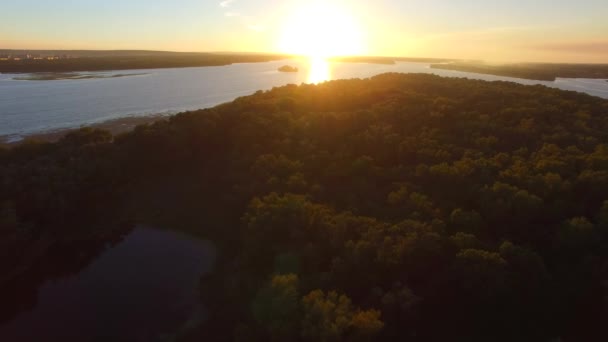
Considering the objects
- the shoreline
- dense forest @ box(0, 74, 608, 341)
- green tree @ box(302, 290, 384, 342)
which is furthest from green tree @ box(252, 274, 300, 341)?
the shoreline

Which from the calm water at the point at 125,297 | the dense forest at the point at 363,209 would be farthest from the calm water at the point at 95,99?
the calm water at the point at 125,297

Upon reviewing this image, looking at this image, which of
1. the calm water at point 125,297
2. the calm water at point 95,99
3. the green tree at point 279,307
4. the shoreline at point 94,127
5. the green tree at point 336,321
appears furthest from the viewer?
the calm water at point 95,99

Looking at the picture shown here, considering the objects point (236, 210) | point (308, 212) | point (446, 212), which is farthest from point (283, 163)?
point (446, 212)

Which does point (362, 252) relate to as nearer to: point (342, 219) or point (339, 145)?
point (342, 219)

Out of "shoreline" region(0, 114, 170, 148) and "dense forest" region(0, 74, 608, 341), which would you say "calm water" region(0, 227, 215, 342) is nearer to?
"dense forest" region(0, 74, 608, 341)

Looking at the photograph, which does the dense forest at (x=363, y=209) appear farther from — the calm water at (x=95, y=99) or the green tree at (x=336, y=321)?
the calm water at (x=95, y=99)

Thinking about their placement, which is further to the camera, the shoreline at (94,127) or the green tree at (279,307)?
the shoreline at (94,127)
